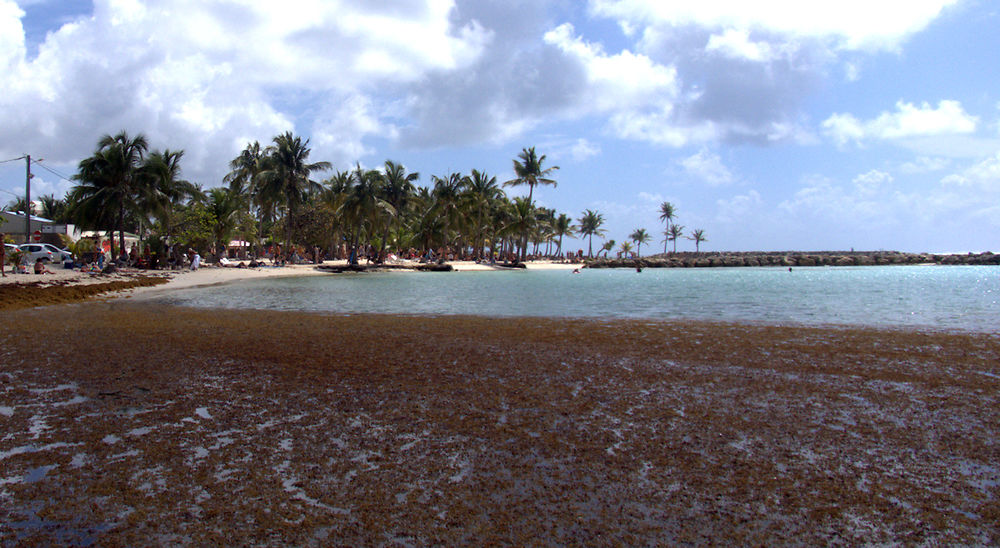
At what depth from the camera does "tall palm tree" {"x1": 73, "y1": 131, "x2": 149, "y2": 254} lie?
126ft

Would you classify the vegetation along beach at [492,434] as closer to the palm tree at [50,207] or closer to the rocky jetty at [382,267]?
the rocky jetty at [382,267]

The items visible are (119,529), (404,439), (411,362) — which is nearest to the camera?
(119,529)

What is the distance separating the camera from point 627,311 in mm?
20781

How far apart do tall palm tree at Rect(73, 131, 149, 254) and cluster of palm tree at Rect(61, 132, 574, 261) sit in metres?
0.07

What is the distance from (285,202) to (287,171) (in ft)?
13.8

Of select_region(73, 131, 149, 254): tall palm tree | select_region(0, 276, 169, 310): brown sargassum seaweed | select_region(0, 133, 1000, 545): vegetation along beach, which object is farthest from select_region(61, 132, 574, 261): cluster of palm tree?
select_region(0, 133, 1000, 545): vegetation along beach

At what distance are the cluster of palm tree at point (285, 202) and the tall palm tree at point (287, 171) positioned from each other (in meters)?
0.09

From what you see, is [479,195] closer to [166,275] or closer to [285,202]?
[285,202]

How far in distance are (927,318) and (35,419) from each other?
22.2 meters

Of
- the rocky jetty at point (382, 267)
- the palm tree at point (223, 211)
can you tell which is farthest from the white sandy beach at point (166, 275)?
the palm tree at point (223, 211)

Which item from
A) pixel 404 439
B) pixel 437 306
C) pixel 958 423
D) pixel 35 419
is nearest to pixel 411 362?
pixel 404 439

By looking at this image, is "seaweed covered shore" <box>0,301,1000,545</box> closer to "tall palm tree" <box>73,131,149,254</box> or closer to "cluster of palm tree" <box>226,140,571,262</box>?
"tall palm tree" <box>73,131,149,254</box>

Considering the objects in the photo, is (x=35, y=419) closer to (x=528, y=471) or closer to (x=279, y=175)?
(x=528, y=471)

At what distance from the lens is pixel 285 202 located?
56.6 metres
